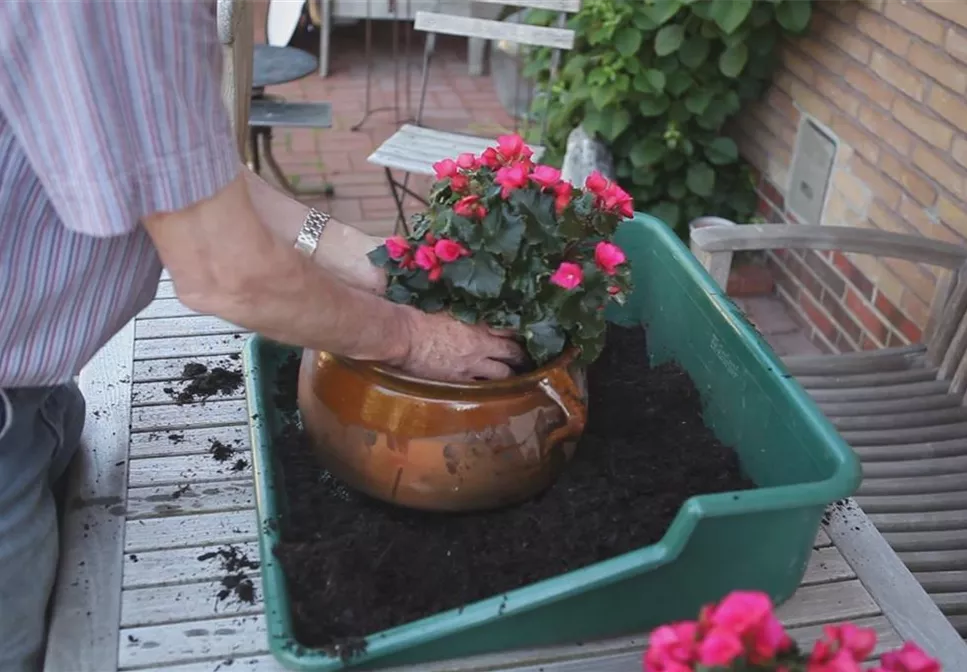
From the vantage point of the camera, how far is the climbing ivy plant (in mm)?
3020

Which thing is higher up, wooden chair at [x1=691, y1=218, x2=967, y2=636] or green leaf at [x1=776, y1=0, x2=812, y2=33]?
green leaf at [x1=776, y1=0, x2=812, y2=33]

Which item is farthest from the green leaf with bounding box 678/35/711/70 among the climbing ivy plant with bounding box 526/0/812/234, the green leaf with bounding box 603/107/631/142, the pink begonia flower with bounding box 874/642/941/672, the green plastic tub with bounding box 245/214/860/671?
the pink begonia flower with bounding box 874/642/941/672

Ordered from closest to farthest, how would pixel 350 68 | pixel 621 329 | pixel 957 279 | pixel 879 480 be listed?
Answer: pixel 621 329
pixel 879 480
pixel 957 279
pixel 350 68

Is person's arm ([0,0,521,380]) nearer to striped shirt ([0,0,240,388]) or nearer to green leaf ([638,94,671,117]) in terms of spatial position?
striped shirt ([0,0,240,388])

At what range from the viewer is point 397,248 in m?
1.16

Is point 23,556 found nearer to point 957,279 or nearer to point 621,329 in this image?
point 621,329

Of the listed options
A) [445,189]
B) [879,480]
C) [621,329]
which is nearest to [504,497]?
[445,189]

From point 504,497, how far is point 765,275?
8.12 feet

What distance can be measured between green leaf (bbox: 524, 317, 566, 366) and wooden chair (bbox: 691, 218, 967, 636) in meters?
0.95

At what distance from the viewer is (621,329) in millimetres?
1528

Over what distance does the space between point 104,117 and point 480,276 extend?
44 centimetres

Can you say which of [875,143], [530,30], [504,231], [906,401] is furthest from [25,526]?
[530,30]

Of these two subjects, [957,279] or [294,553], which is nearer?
[294,553]

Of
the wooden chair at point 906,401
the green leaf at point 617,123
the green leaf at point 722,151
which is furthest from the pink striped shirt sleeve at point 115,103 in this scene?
the green leaf at point 722,151
